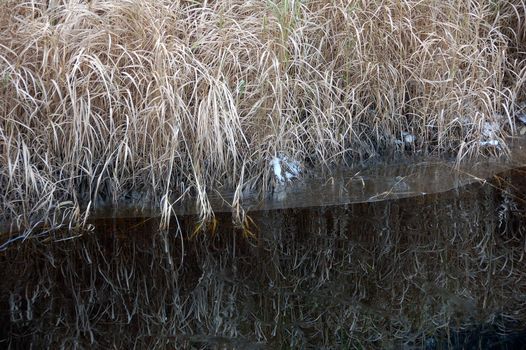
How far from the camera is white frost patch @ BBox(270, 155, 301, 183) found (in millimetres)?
4359

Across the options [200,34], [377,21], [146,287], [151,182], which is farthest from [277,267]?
[377,21]

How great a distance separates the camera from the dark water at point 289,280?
3207 mm

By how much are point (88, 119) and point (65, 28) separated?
537 millimetres

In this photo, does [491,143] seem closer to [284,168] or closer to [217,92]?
[284,168]

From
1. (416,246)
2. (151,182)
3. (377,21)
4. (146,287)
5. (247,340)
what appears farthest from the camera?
(377,21)

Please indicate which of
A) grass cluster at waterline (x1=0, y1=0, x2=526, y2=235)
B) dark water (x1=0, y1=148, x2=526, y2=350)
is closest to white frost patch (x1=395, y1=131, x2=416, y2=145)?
grass cluster at waterline (x1=0, y1=0, x2=526, y2=235)

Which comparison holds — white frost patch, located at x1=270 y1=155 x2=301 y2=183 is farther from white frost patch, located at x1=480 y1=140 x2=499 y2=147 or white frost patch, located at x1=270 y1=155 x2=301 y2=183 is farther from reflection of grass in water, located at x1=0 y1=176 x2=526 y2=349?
white frost patch, located at x1=480 y1=140 x2=499 y2=147

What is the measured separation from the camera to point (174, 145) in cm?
407

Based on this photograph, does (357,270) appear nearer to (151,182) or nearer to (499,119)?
(151,182)

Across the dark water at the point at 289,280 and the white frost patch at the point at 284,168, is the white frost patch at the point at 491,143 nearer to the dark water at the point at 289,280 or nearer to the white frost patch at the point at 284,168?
the dark water at the point at 289,280

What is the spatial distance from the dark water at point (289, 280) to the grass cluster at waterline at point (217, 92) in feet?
0.93

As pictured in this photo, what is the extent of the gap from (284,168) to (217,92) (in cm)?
64

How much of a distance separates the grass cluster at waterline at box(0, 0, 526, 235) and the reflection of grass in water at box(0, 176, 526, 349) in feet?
1.02

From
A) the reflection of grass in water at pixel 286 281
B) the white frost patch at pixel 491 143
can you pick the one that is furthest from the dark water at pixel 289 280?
the white frost patch at pixel 491 143
